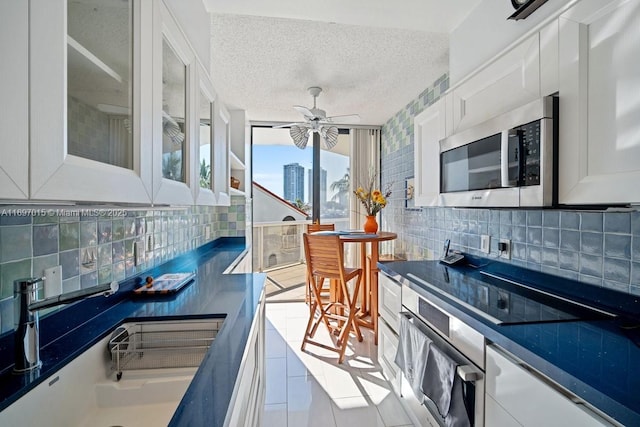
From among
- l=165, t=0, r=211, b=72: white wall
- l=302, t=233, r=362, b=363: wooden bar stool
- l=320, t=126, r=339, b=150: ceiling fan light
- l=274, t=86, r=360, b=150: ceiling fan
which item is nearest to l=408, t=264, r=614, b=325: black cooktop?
l=302, t=233, r=362, b=363: wooden bar stool

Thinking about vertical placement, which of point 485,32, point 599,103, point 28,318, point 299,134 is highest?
point 485,32

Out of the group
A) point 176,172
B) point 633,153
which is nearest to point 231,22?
point 176,172

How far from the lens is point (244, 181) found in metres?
3.43

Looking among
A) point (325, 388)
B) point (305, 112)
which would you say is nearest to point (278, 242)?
point (305, 112)

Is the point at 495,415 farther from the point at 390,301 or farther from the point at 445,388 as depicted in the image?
the point at 390,301

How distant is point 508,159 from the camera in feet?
3.76

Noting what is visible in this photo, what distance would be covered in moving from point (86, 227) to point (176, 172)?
0.43 m

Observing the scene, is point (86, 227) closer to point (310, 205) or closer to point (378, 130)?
point (310, 205)

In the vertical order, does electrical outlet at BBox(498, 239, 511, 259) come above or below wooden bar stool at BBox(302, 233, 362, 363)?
above

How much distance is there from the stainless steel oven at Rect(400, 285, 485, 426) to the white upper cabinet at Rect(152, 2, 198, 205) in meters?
1.23

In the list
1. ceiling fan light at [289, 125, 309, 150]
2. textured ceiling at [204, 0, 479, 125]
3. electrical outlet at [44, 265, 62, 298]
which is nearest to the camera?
electrical outlet at [44, 265, 62, 298]

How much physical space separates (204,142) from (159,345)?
3.10 ft

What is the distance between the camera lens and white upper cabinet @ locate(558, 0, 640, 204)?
2.64 feet

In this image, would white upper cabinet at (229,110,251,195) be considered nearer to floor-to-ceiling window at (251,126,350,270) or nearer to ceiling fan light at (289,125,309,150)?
floor-to-ceiling window at (251,126,350,270)
